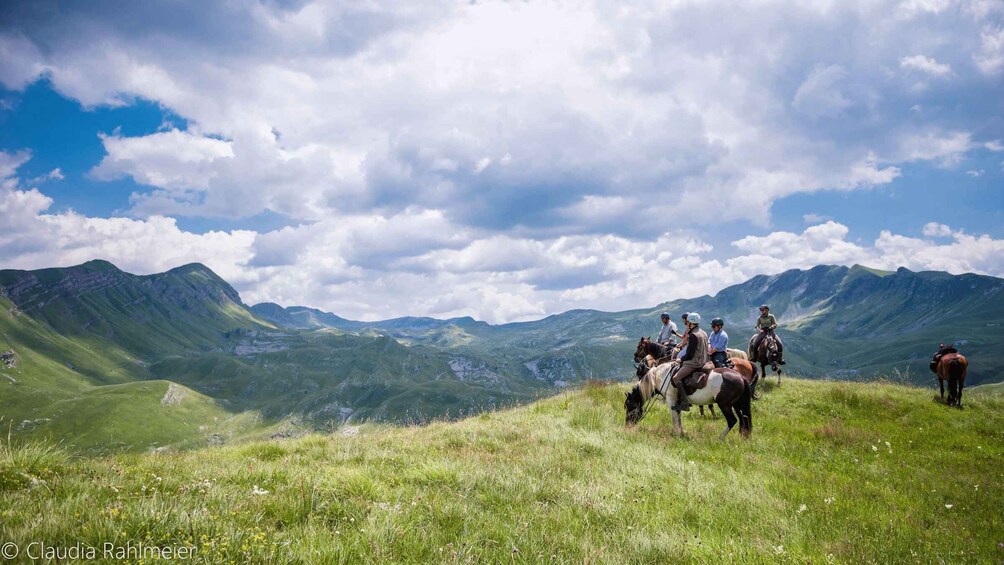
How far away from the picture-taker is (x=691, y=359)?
15016 millimetres

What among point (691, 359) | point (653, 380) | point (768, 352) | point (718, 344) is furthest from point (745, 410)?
point (768, 352)

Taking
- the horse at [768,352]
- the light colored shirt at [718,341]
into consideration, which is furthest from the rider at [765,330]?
the light colored shirt at [718,341]

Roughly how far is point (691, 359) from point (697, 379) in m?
0.67

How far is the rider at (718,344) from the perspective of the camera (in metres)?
18.4

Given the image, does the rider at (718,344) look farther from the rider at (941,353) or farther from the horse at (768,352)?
the rider at (941,353)

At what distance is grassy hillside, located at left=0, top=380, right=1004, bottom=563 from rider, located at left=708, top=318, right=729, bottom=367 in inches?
215

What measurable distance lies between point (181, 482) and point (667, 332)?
67.2ft

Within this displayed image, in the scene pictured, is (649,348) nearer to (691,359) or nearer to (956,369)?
(691,359)

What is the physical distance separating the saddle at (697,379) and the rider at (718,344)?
348cm

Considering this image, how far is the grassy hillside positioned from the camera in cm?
495

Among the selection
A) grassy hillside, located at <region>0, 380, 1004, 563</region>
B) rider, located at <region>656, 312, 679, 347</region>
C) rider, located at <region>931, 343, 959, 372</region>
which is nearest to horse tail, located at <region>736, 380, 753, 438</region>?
grassy hillside, located at <region>0, 380, 1004, 563</region>

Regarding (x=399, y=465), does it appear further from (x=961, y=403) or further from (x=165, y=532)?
(x=961, y=403)

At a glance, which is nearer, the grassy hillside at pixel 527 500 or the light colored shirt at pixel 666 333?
the grassy hillside at pixel 527 500

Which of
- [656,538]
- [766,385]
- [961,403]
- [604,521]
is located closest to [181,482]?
[604,521]
